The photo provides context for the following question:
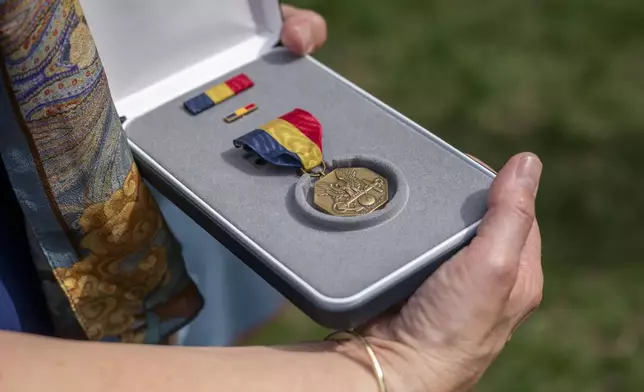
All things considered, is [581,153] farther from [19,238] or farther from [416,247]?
[19,238]

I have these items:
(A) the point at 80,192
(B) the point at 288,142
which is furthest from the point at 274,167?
(A) the point at 80,192

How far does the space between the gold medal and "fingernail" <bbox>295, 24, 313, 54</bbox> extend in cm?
18

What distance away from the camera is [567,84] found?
1.64 m

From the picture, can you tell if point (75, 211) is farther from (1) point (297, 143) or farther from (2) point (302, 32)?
(2) point (302, 32)

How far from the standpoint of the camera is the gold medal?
637 millimetres

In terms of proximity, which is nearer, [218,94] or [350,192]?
[350,192]

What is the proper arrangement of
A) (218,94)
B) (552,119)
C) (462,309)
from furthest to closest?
1. (552,119)
2. (218,94)
3. (462,309)

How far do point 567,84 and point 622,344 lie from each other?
23.2 inches

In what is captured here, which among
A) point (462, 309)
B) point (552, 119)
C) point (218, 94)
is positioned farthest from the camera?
point (552, 119)

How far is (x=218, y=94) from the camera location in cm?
76

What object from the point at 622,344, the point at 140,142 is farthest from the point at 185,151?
the point at 622,344

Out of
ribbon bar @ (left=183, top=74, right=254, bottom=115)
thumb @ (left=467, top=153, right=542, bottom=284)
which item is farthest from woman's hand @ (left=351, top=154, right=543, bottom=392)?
ribbon bar @ (left=183, top=74, right=254, bottom=115)

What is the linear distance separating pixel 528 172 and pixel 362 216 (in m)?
0.14

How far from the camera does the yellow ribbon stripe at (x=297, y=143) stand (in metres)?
0.67
